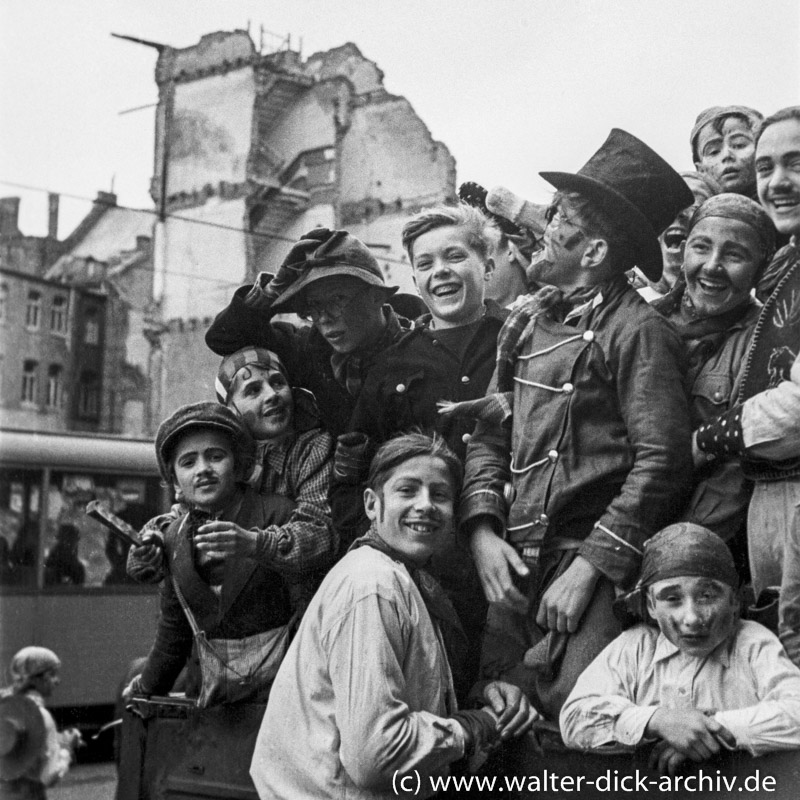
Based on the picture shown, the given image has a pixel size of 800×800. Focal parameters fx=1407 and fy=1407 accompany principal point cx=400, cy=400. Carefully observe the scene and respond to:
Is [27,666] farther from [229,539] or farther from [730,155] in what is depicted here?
[730,155]

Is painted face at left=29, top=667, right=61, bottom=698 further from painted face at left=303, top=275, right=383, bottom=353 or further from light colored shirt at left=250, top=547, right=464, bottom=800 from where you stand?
painted face at left=303, top=275, right=383, bottom=353

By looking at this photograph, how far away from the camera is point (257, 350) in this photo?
503cm

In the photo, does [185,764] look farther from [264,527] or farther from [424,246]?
[424,246]

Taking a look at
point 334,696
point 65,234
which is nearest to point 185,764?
point 334,696

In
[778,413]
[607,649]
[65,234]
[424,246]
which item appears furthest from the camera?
[65,234]

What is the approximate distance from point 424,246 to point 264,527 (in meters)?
1.11

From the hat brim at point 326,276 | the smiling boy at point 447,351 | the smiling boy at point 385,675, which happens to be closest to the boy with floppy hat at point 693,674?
the smiling boy at point 385,675

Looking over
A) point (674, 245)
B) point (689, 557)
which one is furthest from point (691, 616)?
point (674, 245)

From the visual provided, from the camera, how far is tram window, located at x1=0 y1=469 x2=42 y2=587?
656 cm

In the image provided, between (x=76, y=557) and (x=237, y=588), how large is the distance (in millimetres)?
2735

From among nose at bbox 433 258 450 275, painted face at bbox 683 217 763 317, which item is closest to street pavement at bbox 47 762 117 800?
nose at bbox 433 258 450 275

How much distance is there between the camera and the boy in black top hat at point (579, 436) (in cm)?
404

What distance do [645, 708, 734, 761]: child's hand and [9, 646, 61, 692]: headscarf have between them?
8.41 ft

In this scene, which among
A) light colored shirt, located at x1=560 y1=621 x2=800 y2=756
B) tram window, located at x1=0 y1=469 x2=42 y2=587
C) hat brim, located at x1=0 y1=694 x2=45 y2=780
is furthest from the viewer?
tram window, located at x1=0 y1=469 x2=42 y2=587
